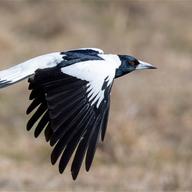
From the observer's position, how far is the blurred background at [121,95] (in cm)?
823

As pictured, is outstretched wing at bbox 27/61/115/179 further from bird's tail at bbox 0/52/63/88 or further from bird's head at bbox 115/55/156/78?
bird's head at bbox 115/55/156/78

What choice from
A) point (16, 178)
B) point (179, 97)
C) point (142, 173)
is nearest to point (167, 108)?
point (179, 97)

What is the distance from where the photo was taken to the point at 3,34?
1295 centimetres

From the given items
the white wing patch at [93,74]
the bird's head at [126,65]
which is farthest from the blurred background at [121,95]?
the white wing patch at [93,74]

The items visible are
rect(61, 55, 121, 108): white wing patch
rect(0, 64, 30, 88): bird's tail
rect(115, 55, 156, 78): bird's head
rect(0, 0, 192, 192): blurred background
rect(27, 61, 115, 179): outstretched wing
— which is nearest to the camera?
rect(27, 61, 115, 179): outstretched wing

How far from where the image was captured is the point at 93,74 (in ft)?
20.9

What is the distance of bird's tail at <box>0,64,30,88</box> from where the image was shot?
6.43 meters

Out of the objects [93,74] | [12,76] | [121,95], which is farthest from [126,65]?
[121,95]

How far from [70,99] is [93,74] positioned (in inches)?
9.6

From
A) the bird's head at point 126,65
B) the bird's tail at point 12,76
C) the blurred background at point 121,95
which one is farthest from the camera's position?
the blurred background at point 121,95

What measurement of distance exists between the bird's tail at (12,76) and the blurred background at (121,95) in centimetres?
137

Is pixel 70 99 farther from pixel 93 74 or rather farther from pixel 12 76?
pixel 12 76

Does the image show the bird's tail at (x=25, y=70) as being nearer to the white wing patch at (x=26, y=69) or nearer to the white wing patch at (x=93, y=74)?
the white wing patch at (x=26, y=69)

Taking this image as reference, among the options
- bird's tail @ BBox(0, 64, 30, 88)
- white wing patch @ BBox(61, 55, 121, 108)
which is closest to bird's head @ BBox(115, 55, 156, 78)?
white wing patch @ BBox(61, 55, 121, 108)
